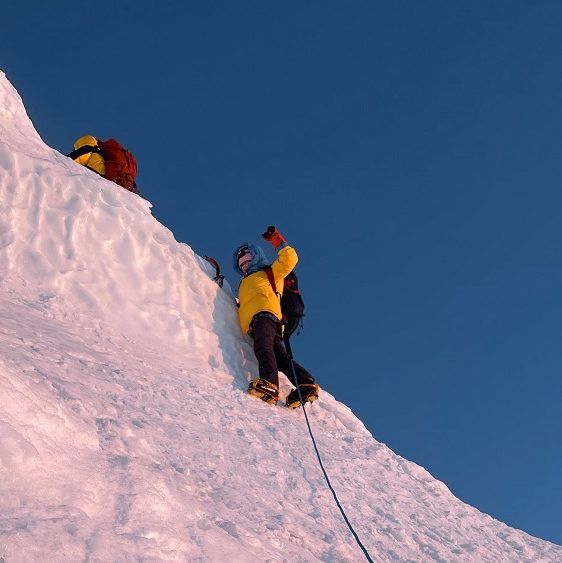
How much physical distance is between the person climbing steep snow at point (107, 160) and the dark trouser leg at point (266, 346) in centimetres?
314

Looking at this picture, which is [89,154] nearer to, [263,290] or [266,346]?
[263,290]

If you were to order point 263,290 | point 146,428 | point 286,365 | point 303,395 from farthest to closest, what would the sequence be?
point 263,290 → point 286,365 → point 303,395 → point 146,428

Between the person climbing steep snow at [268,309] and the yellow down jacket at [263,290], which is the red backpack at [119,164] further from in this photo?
the yellow down jacket at [263,290]

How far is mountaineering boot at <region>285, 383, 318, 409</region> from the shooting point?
6.32m

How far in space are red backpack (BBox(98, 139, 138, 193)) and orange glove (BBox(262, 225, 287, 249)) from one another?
2.28 metres

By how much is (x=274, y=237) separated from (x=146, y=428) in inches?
168

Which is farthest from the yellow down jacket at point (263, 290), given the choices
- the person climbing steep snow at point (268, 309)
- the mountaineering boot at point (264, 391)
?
the mountaineering boot at point (264, 391)

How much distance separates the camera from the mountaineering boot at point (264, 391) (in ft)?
19.5

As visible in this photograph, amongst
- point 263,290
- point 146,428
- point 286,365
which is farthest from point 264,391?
point 146,428

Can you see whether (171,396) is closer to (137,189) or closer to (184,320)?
(184,320)

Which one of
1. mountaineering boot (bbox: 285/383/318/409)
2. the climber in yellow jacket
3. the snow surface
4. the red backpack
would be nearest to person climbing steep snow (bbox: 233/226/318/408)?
mountaineering boot (bbox: 285/383/318/409)

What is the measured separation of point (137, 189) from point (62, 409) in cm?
646

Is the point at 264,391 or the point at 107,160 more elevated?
the point at 107,160

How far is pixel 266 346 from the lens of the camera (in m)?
6.64
